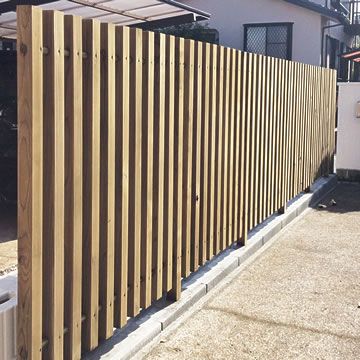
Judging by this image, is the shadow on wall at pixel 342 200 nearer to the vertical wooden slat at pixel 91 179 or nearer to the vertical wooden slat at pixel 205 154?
the vertical wooden slat at pixel 205 154

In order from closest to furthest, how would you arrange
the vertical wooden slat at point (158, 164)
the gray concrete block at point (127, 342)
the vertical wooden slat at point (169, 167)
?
the gray concrete block at point (127, 342) < the vertical wooden slat at point (158, 164) < the vertical wooden slat at point (169, 167)

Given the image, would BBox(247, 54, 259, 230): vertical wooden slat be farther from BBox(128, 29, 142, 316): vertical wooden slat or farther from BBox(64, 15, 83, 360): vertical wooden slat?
BBox(64, 15, 83, 360): vertical wooden slat

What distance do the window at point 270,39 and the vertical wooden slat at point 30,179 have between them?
18.4 meters

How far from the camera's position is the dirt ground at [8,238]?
5977 millimetres

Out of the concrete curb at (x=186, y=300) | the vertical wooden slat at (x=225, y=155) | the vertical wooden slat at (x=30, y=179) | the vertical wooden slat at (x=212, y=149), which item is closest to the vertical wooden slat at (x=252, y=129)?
the concrete curb at (x=186, y=300)

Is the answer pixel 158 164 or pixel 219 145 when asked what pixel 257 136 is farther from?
pixel 158 164

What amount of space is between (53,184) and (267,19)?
18.8 metres

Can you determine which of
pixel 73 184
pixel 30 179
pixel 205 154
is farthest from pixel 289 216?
pixel 30 179

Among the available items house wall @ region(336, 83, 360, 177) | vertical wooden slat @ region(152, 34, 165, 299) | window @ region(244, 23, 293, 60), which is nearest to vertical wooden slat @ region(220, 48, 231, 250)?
vertical wooden slat @ region(152, 34, 165, 299)

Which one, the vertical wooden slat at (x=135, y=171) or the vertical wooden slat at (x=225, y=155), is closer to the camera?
the vertical wooden slat at (x=135, y=171)

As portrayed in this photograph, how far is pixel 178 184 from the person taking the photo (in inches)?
186

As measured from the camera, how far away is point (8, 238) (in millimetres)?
6996

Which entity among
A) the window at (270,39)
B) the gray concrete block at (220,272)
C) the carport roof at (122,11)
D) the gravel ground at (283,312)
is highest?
the window at (270,39)

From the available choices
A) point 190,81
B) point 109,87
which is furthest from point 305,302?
point 109,87
